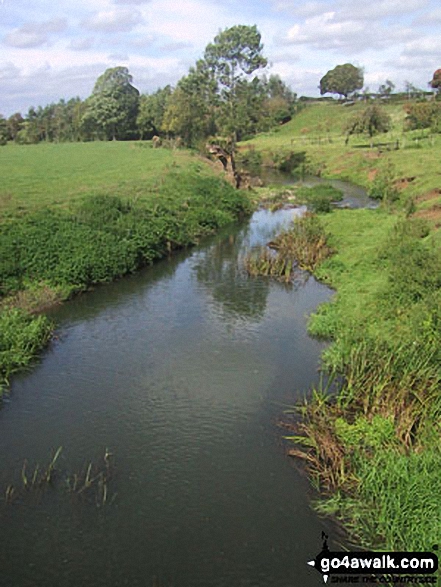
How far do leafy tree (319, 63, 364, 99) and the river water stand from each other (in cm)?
11775

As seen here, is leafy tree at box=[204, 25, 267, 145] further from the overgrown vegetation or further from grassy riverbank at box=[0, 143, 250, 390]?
the overgrown vegetation

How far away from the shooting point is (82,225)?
27.9 m

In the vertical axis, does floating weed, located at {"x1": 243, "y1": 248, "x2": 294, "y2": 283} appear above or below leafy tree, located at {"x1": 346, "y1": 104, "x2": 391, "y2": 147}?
below

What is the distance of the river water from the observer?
33.5 feet

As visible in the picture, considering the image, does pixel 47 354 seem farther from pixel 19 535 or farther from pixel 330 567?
pixel 330 567

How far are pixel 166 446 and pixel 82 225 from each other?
1717cm

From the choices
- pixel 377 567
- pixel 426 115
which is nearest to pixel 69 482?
pixel 377 567

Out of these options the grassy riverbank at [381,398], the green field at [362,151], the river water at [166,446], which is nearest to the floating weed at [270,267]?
the grassy riverbank at [381,398]

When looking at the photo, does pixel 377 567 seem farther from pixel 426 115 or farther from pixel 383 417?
pixel 426 115

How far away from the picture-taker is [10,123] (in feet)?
379

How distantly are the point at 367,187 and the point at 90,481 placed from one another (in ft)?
149

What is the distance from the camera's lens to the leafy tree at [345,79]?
127 metres

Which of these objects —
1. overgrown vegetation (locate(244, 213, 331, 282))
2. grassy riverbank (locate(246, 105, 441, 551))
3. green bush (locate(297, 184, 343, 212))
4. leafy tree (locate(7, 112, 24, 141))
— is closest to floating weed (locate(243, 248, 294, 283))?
overgrown vegetation (locate(244, 213, 331, 282))

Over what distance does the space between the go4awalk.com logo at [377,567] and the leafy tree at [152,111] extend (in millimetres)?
81769
